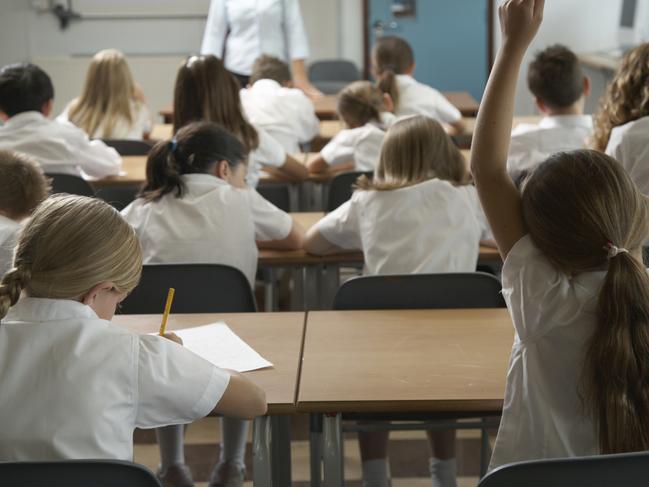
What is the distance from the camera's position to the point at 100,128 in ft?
16.1

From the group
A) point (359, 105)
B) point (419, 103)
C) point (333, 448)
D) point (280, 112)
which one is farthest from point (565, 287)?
point (419, 103)

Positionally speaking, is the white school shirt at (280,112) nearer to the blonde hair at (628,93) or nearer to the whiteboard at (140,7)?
the blonde hair at (628,93)

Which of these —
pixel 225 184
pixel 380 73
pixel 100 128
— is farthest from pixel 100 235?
pixel 380 73

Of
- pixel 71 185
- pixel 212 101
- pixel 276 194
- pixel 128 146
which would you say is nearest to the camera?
pixel 71 185

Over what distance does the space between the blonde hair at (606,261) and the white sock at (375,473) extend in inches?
42.6

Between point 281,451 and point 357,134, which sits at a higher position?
point 357,134

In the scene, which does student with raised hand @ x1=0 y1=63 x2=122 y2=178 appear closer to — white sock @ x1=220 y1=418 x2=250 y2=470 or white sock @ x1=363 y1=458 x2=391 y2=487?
white sock @ x1=220 y1=418 x2=250 y2=470

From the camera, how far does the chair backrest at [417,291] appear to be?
7.63ft

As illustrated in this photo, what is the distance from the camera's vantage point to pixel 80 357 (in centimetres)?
148

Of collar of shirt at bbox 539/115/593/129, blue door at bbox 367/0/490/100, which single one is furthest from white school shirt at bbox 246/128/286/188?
blue door at bbox 367/0/490/100

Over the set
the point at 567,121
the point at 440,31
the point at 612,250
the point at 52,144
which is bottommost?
the point at 440,31

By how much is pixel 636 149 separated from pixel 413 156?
2.41 feet

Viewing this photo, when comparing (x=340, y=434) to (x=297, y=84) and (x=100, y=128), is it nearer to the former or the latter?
(x=100, y=128)

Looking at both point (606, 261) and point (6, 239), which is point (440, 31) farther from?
point (606, 261)
